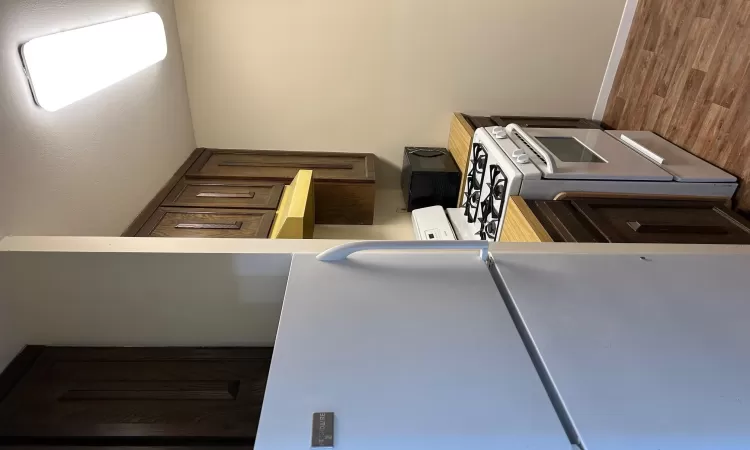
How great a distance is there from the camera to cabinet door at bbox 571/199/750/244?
127 cm

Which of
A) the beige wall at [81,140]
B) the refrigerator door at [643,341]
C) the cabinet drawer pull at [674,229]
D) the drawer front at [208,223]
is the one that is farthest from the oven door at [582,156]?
the beige wall at [81,140]

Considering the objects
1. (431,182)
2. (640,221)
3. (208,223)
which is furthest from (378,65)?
(640,221)

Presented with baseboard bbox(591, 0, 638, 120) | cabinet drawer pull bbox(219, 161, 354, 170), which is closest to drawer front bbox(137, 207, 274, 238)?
cabinet drawer pull bbox(219, 161, 354, 170)

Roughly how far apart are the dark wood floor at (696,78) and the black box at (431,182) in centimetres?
89

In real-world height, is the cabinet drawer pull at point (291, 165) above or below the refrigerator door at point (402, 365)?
below

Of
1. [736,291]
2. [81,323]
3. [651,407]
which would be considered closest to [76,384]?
[81,323]

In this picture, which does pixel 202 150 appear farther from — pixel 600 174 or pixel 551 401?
pixel 551 401

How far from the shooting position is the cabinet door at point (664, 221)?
1.27 meters

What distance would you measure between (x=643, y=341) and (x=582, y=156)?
3.71 feet

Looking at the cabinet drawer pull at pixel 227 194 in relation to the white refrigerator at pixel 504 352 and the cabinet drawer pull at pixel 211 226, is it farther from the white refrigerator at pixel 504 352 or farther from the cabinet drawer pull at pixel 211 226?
the white refrigerator at pixel 504 352

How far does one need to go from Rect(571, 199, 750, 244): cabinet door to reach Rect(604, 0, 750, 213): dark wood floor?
20 centimetres

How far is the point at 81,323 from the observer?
970 mm

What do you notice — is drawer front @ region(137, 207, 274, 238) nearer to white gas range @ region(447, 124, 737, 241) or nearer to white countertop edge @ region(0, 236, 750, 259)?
white countertop edge @ region(0, 236, 750, 259)

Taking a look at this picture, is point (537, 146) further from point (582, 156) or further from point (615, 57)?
point (615, 57)
